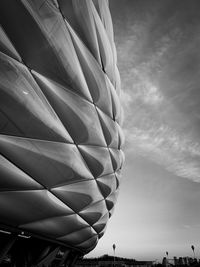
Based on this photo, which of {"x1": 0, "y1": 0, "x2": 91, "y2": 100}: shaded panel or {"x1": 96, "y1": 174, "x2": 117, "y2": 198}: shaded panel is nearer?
{"x1": 0, "y1": 0, "x2": 91, "y2": 100}: shaded panel

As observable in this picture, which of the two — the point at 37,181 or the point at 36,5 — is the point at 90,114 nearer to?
the point at 37,181

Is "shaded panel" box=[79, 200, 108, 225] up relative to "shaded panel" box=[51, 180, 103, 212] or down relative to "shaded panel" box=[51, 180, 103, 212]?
down

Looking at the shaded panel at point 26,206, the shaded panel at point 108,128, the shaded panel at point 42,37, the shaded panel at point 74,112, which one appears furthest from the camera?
the shaded panel at point 108,128

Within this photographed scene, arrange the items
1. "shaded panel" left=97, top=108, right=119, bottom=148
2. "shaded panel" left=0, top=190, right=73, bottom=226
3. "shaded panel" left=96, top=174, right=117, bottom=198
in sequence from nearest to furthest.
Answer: "shaded panel" left=0, top=190, right=73, bottom=226 → "shaded panel" left=97, top=108, right=119, bottom=148 → "shaded panel" left=96, top=174, right=117, bottom=198

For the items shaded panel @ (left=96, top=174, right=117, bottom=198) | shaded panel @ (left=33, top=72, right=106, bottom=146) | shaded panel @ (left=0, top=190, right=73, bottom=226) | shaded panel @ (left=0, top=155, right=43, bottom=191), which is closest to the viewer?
shaded panel @ (left=33, top=72, right=106, bottom=146)

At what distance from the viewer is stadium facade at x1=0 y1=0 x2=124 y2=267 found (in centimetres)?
436

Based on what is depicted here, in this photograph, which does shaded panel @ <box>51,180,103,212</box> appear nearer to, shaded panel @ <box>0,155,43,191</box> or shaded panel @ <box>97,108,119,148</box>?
shaded panel @ <box>0,155,43,191</box>

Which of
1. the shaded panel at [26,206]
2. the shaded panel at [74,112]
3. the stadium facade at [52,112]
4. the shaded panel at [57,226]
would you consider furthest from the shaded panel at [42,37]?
the shaded panel at [57,226]

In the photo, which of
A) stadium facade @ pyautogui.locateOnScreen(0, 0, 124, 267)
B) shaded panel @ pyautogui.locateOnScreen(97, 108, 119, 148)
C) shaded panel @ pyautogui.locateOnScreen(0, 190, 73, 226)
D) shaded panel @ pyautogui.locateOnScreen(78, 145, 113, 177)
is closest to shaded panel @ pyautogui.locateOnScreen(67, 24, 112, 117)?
stadium facade @ pyautogui.locateOnScreen(0, 0, 124, 267)

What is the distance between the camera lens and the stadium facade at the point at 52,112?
171 inches

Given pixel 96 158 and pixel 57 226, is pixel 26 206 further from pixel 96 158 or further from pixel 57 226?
pixel 96 158

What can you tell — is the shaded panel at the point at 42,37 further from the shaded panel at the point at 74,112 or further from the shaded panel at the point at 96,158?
the shaded panel at the point at 96,158

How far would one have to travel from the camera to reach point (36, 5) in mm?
4078

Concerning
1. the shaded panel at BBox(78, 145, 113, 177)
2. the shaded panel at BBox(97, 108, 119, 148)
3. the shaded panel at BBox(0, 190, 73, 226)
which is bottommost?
the shaded panel at BBox(0, 190, 73, 226)
